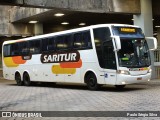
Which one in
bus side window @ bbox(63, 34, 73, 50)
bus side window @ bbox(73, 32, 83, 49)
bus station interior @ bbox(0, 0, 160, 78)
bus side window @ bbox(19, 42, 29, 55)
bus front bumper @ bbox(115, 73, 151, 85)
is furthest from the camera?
bus side window @ bbox(19, 42, 29, 55)

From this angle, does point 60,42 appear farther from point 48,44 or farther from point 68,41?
point 48,44

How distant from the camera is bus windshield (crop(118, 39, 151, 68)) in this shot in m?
16.5

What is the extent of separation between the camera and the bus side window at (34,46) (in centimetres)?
2283

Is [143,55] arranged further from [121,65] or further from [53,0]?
[53,0]

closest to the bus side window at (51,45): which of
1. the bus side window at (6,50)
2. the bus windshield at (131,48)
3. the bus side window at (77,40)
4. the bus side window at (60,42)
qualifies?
the bus side window at (60,42)

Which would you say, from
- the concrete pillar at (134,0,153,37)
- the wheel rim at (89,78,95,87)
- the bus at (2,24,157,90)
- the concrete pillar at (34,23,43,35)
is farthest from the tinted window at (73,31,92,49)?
the concrete pillar at (34,23,43,35)

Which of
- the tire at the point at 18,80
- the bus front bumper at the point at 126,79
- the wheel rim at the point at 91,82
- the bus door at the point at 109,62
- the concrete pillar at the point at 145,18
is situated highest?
the concrete pillar at the point at 145,18

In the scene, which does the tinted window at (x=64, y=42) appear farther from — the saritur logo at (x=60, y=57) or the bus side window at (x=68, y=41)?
the saritur logo at (x=60, y=57)

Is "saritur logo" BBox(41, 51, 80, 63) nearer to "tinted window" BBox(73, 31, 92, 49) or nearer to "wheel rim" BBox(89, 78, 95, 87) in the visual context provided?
"tinted window" BBox(73, 31, 92, 49)

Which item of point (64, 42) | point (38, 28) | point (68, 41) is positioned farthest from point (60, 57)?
point (38, 28)

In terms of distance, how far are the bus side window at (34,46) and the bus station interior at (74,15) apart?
2.27 metres

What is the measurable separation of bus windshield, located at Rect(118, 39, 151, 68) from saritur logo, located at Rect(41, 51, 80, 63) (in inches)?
125

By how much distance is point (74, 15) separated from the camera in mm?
28656

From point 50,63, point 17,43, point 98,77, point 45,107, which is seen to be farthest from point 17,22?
point 45,107
